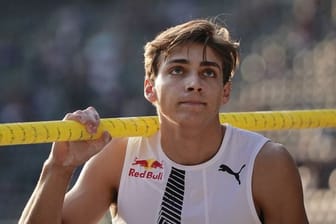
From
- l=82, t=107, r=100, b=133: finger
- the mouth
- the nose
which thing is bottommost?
l=82, t=107, r=100, b=133: finger

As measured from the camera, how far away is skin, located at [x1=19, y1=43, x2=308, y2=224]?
413 centimetres

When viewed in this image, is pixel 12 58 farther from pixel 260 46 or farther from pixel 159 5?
pixel 260 46

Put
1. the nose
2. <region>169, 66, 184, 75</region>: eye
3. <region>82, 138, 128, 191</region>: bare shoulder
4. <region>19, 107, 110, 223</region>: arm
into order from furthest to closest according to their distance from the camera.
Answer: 1. <region>82, 138, 128, 191</region>: bare shoulder
2. <region>169, 66, 184, 75</region>: eye
3. the nose
4. <region>19, 107, 110, 223</region>: arm

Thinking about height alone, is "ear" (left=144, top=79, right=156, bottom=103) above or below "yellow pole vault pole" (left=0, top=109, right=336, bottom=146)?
above

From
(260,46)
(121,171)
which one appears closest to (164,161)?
(121,171)

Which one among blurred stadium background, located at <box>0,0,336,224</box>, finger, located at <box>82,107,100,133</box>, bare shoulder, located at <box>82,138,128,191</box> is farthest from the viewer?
blurred stadium background, located at <box>0,0,336,224</box>

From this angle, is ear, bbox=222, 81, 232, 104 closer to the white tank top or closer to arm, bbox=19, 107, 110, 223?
the white tank top

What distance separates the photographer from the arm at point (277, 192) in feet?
14.0

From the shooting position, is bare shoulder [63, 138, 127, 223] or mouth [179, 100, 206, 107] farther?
bare shoulder [63, 138, 127, 223]

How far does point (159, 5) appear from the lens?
586 inches

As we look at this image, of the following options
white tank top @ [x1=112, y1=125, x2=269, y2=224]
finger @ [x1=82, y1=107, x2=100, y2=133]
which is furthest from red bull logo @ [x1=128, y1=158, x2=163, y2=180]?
finger @ [x1=82, y1=107, x2=100, y2=133]

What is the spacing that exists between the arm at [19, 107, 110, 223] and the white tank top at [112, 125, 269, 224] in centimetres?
36

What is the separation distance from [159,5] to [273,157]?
35.1 ft

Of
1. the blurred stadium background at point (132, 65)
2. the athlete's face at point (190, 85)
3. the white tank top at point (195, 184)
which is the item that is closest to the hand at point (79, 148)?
the athlete's face at point (190, 85)
